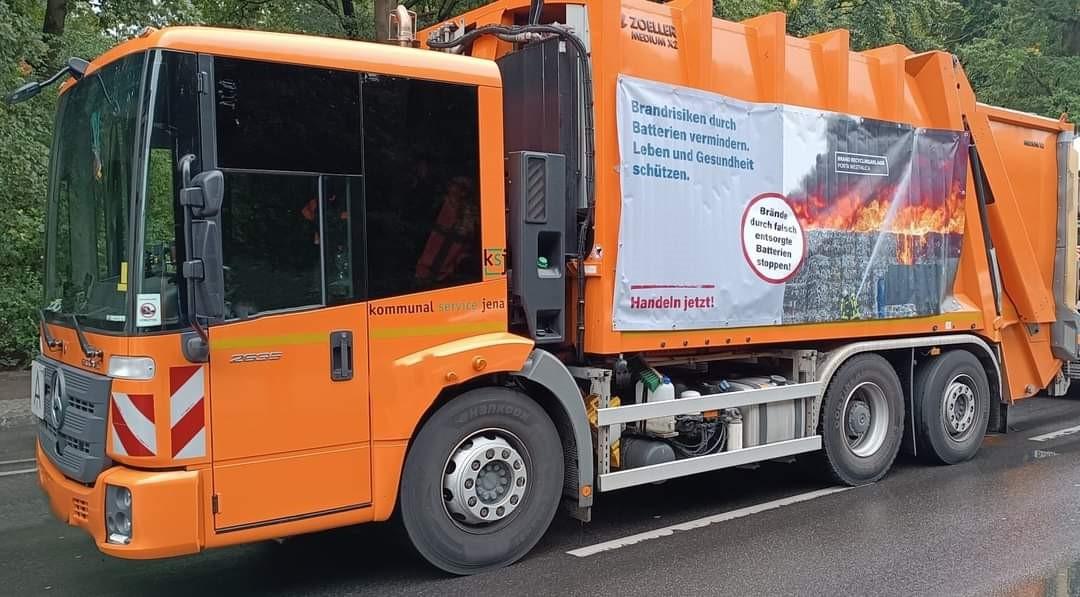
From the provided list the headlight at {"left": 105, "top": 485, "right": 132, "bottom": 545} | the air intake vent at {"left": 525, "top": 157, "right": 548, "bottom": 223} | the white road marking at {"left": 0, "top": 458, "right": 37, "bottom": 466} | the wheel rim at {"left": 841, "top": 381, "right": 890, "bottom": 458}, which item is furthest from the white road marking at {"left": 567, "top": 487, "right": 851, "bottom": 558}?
the white road marking at {"left": 0, "top": 458, "right": 37, "bottom": 466}

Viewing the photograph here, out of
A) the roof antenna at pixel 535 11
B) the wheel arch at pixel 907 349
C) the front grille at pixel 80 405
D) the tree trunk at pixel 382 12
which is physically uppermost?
the tree trunk at pixel 382 12

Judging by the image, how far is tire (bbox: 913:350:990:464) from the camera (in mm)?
7641

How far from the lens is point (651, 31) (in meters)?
5.70

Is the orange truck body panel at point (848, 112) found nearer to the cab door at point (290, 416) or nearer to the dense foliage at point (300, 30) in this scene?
the cab door at point (290, 416)

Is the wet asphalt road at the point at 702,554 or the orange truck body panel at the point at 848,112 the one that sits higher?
the orange truck body panel at the point at 848,112

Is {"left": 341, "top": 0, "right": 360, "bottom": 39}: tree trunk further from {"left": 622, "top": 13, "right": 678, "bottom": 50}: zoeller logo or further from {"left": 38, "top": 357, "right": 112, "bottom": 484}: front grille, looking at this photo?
{"left": 38, "top": 357, "right": 112, "bottom": 484}: front grille

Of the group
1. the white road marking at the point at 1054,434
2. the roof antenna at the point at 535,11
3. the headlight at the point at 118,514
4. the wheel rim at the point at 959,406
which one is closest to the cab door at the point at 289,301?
the headlight at the point at 118,514

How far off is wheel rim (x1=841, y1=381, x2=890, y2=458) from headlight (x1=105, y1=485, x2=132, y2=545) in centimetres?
522

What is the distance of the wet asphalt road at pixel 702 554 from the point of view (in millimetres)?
4805

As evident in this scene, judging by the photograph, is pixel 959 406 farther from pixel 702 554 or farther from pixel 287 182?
pixel 287 182

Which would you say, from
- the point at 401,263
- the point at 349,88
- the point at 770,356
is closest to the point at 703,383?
the point at 770,356

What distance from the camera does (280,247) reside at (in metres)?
4.32

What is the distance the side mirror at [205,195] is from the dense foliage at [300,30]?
8.98 metres

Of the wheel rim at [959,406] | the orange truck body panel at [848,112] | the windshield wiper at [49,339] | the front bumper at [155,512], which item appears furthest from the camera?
the wheel rim at [959,406]
